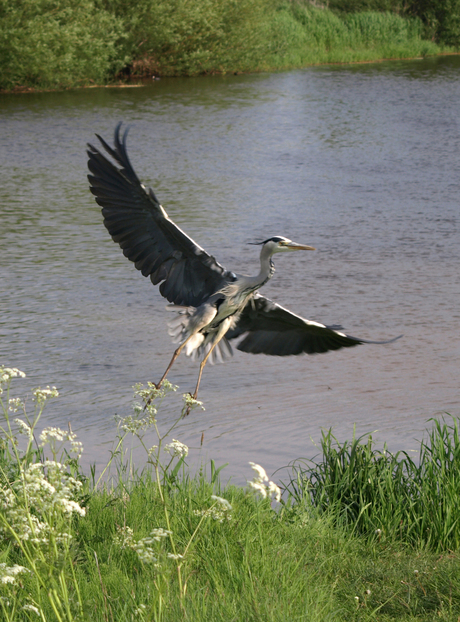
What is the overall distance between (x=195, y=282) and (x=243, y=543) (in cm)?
195

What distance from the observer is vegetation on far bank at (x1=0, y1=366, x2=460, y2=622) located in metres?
2.80

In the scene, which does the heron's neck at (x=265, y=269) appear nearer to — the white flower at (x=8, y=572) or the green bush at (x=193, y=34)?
the white flower at (x=8, y=572)

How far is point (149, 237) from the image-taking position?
16.0 feet

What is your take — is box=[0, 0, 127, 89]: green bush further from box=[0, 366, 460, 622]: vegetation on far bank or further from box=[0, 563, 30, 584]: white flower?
box=[0, 563, 30, 584]: white flower

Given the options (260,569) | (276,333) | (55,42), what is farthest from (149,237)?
(55,42)

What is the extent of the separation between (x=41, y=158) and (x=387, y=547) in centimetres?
1184

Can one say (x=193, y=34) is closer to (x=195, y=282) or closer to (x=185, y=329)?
(x=195, y=282)

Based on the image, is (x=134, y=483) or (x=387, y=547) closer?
(x=387, y=547)

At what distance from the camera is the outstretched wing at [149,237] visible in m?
4.76

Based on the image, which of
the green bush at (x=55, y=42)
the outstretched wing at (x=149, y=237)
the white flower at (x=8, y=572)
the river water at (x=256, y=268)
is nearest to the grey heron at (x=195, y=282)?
the outstretched wing at (x=149, y=237)

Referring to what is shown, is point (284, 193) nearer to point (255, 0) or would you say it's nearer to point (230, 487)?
point (230, 487)

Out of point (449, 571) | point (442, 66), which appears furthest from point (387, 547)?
point (442, 66)

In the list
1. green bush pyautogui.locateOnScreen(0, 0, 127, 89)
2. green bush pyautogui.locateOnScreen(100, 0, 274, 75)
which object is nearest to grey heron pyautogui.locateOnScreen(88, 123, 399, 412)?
green bush pyautogui.locateOnScreen(0, 0, 127, 89)

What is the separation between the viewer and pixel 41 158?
1442 centimetres
